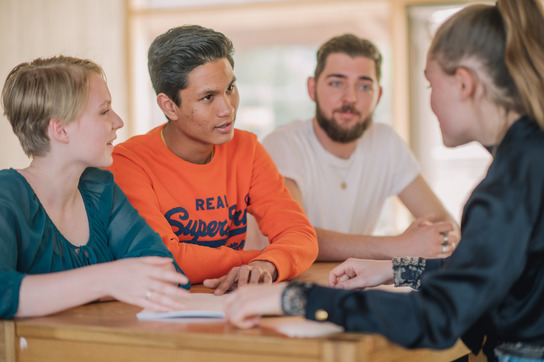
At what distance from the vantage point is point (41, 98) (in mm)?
1430

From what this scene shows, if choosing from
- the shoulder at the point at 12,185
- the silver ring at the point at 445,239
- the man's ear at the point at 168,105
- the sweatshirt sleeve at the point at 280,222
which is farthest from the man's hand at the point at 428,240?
the shoulder at the point at 12,185

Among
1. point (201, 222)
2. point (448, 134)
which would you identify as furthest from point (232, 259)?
point (448, 134)

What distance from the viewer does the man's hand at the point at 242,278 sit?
1.53 m

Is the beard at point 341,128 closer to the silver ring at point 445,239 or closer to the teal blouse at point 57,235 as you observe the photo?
the silver ring at point 445,239

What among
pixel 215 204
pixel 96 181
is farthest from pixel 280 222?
pixel 96 181

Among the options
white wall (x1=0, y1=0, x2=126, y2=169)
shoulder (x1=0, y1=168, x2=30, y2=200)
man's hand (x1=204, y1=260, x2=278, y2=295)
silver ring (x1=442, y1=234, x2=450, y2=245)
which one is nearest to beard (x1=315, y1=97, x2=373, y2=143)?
silver ring (x1=442, y1=234, x2=450, y2=245)

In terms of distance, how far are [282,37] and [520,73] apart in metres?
4.58

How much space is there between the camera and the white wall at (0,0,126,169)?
4242mm

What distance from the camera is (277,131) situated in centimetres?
256

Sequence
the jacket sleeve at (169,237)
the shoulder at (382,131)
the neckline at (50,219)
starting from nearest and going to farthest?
the neckline at (50,219) → the jacket sleeve at (169,237) → the shoulder at (382,131)

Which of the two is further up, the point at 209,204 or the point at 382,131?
the point at 382,131

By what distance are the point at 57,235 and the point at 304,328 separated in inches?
24.3

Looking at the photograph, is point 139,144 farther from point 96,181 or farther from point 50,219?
point 50,219

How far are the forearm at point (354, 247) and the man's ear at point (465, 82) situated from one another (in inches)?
39.1
